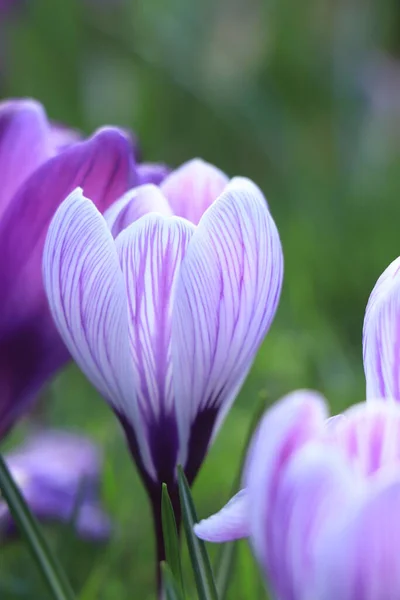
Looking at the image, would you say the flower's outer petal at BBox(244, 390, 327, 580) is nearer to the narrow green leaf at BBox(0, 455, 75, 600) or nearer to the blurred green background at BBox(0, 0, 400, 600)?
the narrow green leaf at BBox(0, 455, 75, 600)

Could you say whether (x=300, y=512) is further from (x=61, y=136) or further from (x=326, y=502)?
(x=61, y=136)

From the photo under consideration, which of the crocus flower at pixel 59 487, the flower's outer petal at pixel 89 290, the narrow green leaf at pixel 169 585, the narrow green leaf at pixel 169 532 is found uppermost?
the flower's outer petal at pixel 89 290

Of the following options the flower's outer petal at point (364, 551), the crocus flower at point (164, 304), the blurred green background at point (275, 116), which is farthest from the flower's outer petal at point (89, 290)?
the blurred green background at point (275, 116)

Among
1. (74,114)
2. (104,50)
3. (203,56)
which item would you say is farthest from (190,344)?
(104,50)

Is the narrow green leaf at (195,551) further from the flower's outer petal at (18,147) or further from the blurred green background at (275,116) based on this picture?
the blurred green background at (275,116)

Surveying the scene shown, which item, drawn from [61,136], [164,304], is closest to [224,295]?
[164,304]

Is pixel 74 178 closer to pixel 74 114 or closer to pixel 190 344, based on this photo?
pixel 190 344
